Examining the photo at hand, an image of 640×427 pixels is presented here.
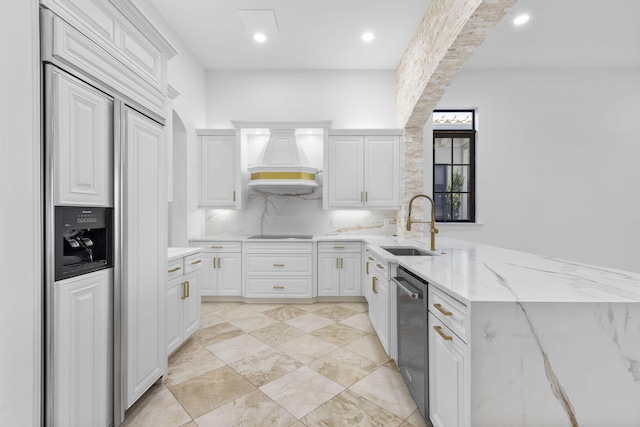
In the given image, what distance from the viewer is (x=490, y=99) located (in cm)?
433

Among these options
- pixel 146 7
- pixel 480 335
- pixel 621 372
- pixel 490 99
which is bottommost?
pixel 621 372

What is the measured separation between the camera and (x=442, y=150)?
4582mm

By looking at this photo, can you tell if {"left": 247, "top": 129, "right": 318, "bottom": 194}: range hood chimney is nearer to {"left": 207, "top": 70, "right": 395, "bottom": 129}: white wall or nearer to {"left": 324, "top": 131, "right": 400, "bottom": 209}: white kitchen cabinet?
{"left": 324, "top": 131, "right": 400, "bottom": 209}: white kitchen cabinet

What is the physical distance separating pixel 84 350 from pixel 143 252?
0.56m

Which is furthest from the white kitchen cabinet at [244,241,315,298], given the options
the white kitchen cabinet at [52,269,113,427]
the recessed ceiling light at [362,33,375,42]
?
the recessed ceiling light at [362,33,375,42]

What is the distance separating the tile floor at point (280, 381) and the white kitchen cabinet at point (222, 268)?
0.69 metres

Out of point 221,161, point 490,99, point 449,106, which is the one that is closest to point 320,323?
point 221,161

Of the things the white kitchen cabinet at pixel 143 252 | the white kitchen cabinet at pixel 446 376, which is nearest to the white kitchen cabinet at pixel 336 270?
the white kitchen cabinet at pixel 143 252

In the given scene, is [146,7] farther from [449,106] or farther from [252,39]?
[449,106]

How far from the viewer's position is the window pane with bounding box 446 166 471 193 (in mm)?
4504

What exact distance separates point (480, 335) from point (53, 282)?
68.0 inches

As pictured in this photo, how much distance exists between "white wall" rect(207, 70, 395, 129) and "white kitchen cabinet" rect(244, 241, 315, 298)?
1962 mm

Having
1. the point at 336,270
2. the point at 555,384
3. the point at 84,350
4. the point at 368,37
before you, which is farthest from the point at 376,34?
the point at 84,350

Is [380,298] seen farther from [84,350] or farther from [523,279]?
[84,350]
